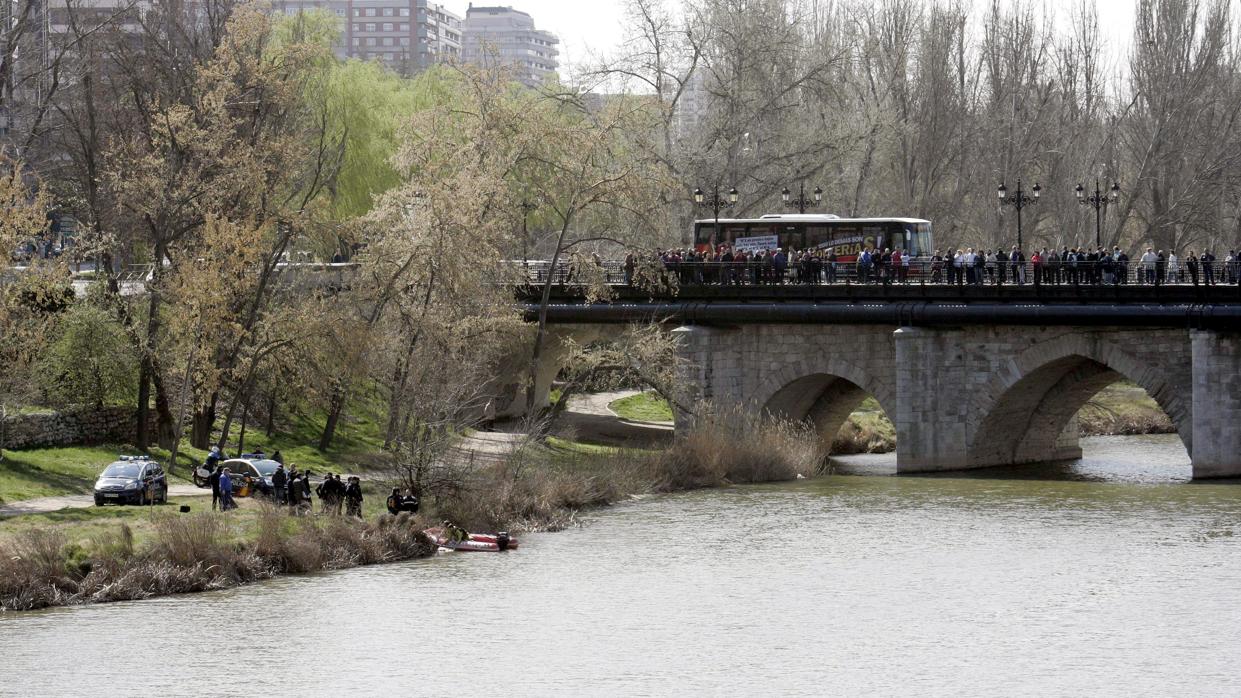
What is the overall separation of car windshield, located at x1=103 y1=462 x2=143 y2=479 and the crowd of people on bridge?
19.0 metres

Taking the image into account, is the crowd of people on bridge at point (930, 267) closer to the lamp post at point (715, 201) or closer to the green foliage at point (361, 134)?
the lamp post at point (715, 201)

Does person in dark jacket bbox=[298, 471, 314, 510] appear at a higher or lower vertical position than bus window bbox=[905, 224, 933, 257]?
lower

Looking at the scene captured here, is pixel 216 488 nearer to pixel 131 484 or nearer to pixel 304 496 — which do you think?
pixel 304 496

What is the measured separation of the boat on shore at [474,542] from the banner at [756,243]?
2207 centimetres

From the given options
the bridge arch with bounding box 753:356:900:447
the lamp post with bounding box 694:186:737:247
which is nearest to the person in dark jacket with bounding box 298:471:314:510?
the bridge arch with bounding box 753:356:900:447

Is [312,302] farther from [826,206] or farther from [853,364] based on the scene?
[826,206]

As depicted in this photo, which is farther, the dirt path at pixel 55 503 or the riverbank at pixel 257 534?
the dirt path at pixel 55 503

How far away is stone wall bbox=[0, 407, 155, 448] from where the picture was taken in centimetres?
4181

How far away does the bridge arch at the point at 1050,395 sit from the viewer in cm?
4409

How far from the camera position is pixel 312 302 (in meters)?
44.9

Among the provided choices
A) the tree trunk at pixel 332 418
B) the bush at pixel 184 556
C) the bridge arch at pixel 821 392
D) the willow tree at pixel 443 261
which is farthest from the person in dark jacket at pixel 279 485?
the bridge arch at pixel 821 392

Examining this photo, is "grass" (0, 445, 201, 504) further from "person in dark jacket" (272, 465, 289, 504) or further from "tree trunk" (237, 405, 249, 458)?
"person in dark jacket" (272, 465, 289, 504)

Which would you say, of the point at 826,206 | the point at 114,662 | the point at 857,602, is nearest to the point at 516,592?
the point at 857,602

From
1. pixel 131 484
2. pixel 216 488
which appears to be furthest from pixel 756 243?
pixel 131 484
